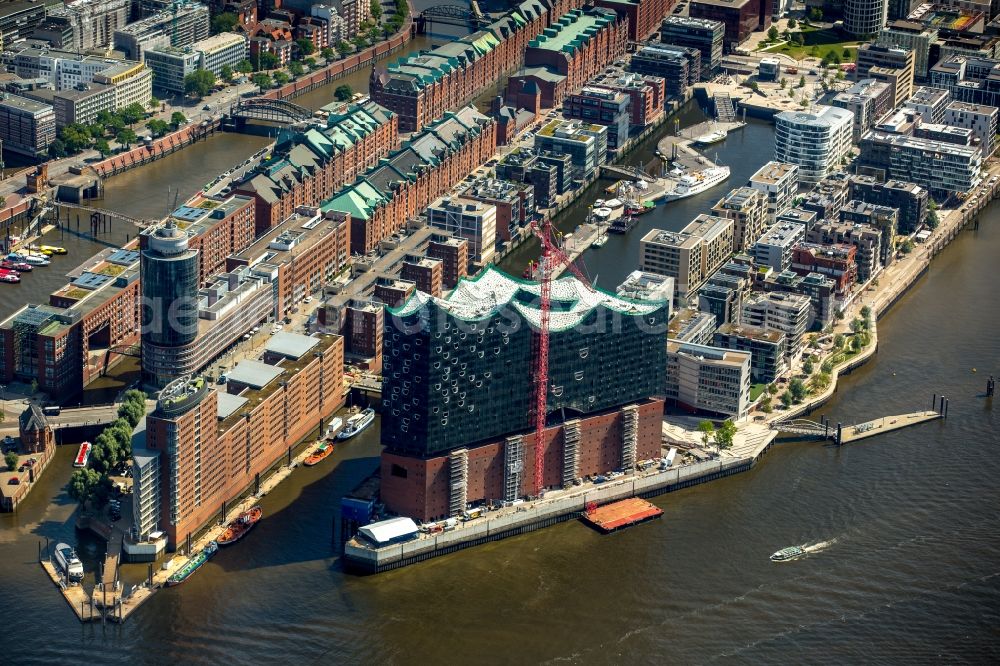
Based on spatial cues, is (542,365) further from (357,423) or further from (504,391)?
(357,423)

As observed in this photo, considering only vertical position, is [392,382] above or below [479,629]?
above

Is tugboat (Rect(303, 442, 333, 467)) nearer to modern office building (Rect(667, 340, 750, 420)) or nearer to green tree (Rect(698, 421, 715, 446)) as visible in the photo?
modern office building (Rect(667, 340, 750, 420))

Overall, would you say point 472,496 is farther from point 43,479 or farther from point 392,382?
point 43,479

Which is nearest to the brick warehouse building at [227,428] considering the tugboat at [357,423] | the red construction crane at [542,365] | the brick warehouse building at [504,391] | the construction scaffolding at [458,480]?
the tugboat at [357,423]

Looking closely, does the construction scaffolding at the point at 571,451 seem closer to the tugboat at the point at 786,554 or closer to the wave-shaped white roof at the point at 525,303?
the wave-shaped white roof at the point at 525,303

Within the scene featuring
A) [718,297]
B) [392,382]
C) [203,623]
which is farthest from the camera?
[718,297]

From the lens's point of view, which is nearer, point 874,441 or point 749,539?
point 749,539

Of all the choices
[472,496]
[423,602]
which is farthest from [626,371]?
[423,602]
